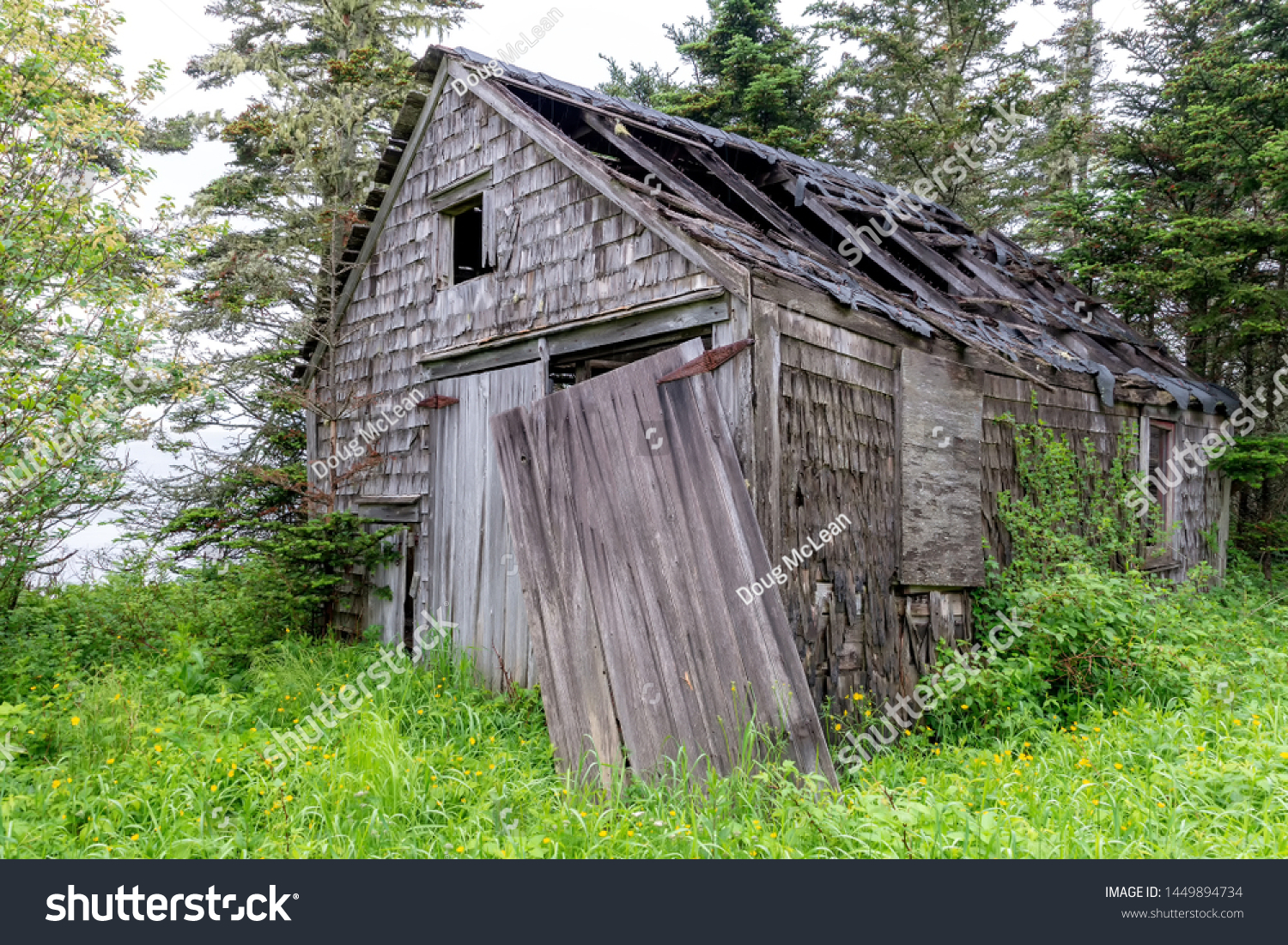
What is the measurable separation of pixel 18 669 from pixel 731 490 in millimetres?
6297

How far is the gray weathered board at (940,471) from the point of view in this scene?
19.7 feet

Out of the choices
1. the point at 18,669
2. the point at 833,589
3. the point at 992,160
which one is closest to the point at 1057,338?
the point at 833,589

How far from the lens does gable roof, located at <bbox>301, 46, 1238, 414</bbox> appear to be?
5996 mm

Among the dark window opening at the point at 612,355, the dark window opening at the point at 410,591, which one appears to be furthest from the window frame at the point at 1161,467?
the dark window opening at the point at 410,591
